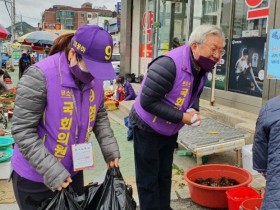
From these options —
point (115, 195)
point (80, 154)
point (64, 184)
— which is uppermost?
point (80, 154)

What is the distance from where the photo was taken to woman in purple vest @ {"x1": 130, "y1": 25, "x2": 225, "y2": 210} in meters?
2.68

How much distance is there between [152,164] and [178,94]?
0.66m

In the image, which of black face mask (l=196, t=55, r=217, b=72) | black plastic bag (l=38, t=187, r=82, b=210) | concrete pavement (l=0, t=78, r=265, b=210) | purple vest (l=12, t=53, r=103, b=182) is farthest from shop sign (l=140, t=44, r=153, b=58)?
black plastic bag (l=38, t=187, r=82, b=210)

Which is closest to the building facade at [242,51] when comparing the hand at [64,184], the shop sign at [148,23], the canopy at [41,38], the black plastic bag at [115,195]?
the shop sign at [148,23]

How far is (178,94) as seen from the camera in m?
2.81

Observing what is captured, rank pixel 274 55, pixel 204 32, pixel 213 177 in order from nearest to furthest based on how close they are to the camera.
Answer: pixel 204 32
pixel 213 177
pixel 274 55

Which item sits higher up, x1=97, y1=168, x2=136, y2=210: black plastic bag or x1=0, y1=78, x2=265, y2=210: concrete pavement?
x1=97, y1=168, x2=136, y2=210: black plastic bag

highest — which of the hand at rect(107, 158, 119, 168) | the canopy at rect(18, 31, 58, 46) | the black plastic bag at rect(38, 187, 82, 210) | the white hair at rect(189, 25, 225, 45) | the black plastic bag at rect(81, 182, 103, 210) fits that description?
the canopy at rect(18, 31, 58, 46)

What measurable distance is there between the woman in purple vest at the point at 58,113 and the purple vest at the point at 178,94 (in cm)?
82

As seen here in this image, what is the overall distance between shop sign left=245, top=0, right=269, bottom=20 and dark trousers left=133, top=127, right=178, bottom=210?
3841 mm

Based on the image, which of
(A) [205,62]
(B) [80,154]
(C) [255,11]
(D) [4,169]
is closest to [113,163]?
(B) [80,154]

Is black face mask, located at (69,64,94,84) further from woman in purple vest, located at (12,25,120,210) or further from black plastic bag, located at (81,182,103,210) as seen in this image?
black plastic bag, located at (81,182,103,210)

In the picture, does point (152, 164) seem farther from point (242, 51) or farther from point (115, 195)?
point (242, 51)

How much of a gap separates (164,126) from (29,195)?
1.24 m
